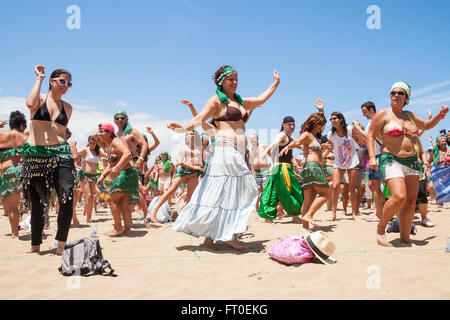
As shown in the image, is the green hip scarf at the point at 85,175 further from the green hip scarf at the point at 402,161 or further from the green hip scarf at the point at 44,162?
the green hip scarf at the point at 402,161

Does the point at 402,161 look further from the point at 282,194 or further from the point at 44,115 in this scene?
the point at 44,115

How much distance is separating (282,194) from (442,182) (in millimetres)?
3640

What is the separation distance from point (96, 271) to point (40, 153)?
171 cm

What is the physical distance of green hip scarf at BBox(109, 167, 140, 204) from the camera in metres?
5.46

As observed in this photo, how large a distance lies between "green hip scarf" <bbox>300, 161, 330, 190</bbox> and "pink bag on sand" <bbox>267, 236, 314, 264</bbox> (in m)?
2.32

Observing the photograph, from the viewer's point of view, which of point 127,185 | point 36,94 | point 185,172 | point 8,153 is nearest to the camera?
point 36,94

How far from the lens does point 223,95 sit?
433 centimetres

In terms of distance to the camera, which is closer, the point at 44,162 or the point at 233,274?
the point at 233,274

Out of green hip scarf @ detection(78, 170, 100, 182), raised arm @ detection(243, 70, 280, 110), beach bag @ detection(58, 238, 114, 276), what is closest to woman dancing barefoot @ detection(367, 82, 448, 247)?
raised arm @ detection(243, 70, 280, 110)

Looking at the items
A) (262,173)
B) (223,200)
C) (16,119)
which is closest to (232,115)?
(223,200)

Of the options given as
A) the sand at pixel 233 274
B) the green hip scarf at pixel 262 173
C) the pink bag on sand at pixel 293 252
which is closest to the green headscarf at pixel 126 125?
the sand at pixel 233 274

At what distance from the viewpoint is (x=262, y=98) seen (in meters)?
4.68
